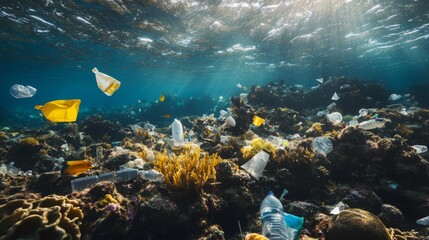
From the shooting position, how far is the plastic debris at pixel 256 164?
17.9 feet

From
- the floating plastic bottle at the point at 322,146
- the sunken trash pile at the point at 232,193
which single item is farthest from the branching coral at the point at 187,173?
the floating plastic bottle at the point at 322,146

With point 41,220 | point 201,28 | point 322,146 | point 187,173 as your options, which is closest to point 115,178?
point 187,173

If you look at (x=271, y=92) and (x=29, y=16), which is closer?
(x=29, y=16)

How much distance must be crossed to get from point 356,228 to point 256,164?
247 cm

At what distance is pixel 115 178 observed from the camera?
4.59 m

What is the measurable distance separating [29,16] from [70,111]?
18517mm

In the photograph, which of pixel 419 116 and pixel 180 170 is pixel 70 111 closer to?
pixel 180 170

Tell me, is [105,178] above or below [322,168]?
above

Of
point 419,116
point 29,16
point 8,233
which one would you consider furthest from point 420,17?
point 29,16

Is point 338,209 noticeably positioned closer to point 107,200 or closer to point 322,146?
point 322,146

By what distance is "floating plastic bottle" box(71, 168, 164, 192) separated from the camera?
4.45 meters

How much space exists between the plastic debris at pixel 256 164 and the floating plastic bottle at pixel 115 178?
6.75 ft

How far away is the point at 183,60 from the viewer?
1313 inches

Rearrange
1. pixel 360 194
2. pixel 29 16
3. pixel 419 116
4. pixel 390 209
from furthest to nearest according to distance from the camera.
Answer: pixel 29 16
pixel 419 116
pixel 360 194
pixel 390 209
